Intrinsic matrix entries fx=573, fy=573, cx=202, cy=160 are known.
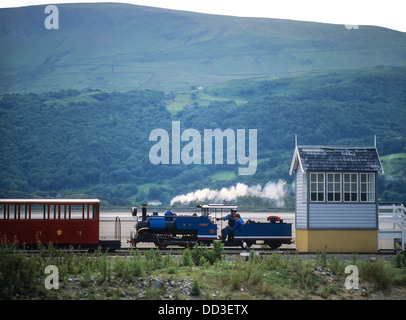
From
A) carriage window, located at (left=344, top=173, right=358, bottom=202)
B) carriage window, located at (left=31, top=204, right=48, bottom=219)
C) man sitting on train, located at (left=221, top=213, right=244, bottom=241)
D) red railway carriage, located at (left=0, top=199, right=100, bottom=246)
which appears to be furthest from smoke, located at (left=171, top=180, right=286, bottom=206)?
carriage window, located at (left=31, top=204, right=48, bottom=219)

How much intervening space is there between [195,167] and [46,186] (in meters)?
45.9

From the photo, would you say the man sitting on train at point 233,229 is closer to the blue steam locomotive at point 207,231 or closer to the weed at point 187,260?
the blue steam locomotive at point 207,231

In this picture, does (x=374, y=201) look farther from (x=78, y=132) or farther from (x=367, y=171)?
(x=78, y=132)

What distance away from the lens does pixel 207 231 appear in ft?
108

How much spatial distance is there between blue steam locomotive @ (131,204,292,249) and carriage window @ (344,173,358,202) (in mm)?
3670

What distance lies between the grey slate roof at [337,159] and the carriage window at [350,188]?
469 mm

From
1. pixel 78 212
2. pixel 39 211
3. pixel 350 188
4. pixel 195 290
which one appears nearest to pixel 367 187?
pixel 350 188

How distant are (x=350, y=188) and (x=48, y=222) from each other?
54.0 feet

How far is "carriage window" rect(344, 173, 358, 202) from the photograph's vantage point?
31953 millimetres

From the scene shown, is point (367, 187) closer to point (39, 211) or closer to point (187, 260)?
point (187, 260)

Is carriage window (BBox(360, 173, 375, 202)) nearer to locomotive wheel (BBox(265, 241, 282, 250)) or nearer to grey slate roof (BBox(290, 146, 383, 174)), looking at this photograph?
grey slate roof (BBox(290, 146, 383, 174))

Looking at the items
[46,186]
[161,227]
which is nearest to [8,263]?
[161,227]

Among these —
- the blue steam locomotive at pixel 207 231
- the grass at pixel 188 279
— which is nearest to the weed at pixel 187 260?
the grass at pixel 188 279

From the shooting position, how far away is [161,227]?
109 feet
